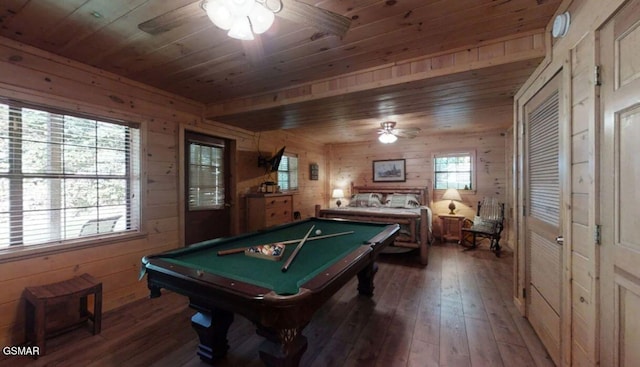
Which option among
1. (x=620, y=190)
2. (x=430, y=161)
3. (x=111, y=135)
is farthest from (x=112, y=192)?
(x=430, y=161)

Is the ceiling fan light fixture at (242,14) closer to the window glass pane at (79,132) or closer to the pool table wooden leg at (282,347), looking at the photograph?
the pool table wooden leg at (282,347)

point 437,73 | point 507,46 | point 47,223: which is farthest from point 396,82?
point 47,223

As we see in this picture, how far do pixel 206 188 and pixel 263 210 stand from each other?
870 millimetres

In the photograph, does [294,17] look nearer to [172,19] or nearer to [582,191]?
[172,19]

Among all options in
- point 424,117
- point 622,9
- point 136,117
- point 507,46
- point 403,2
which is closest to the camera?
point 622,9

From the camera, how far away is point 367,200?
5992mm

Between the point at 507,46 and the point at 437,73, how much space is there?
1.65 feet

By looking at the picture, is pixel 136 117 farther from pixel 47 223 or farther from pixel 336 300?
pixel 336 300

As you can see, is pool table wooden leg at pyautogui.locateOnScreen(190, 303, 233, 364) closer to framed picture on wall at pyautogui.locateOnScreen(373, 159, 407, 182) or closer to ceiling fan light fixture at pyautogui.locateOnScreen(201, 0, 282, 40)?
ceiling fan light fixture at pyautogui.locateOnScreen(201, 0, 282, 40)

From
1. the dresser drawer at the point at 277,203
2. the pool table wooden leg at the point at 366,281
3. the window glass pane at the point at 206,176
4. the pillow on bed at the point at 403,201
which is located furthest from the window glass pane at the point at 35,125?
the pillow on bed at the point at 403,201

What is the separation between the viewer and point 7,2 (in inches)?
63.4

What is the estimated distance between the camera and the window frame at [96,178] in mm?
2057

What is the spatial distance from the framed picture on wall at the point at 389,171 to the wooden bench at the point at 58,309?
5.58 m

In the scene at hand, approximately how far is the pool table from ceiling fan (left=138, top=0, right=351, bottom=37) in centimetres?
133
